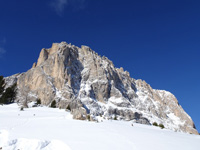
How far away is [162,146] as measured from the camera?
8.22 metres

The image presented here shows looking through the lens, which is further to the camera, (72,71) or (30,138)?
(72,71)

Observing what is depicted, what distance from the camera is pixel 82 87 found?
4222 inches

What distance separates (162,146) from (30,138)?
6.02 metres

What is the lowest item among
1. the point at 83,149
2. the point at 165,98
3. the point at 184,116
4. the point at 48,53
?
the point at 83,149

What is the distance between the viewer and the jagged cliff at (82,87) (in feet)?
311

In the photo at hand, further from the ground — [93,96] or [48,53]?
[48,53]

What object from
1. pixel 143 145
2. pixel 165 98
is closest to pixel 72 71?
pixel 165 98

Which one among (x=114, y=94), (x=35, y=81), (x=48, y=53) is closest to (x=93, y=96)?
(x=114, y=94)

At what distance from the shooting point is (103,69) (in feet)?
387

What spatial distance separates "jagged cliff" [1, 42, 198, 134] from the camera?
9494 centimetres

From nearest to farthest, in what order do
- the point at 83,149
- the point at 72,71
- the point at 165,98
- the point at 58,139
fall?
the point at 83,149, the point at 58,139, the point at 72,71, the point at 165,98

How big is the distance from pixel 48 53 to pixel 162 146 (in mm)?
130218

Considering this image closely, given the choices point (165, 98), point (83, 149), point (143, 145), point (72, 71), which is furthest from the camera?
point (165, 98)

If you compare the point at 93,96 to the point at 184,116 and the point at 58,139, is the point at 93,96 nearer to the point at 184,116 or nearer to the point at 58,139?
the point at 184,116
